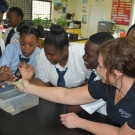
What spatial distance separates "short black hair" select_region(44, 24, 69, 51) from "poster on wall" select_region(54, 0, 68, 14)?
5.16 meters

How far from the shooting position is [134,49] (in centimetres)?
78

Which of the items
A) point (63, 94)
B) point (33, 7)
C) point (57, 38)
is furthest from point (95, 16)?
point (63, 94)

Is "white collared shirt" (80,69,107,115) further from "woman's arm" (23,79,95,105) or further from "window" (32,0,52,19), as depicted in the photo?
"window" (32,0,52,19)

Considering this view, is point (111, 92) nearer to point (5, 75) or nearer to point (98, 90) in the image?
point (98, 90)

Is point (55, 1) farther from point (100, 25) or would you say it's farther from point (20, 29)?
point (20, 29)

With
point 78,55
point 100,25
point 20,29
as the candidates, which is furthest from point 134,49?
point 100,25

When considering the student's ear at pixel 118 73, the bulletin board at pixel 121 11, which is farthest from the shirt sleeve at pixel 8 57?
the bulletin board at pixel 121 11

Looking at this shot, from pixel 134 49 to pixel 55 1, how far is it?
5821 millimetres

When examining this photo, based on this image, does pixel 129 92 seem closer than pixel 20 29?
Yes

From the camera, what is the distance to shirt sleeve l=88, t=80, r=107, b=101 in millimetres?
1025

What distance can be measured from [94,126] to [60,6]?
5.92 m

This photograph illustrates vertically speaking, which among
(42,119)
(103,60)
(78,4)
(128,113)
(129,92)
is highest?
(78,4)

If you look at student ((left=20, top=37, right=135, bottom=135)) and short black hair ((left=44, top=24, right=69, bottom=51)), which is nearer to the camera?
student ((left=20, top=37, right=135, bottom=135))

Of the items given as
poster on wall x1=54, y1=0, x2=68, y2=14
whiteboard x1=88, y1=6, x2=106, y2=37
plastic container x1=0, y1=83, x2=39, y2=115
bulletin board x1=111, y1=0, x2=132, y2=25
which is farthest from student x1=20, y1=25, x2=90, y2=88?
poster on wall x1=54, y1=0, x2=68, y2=14
